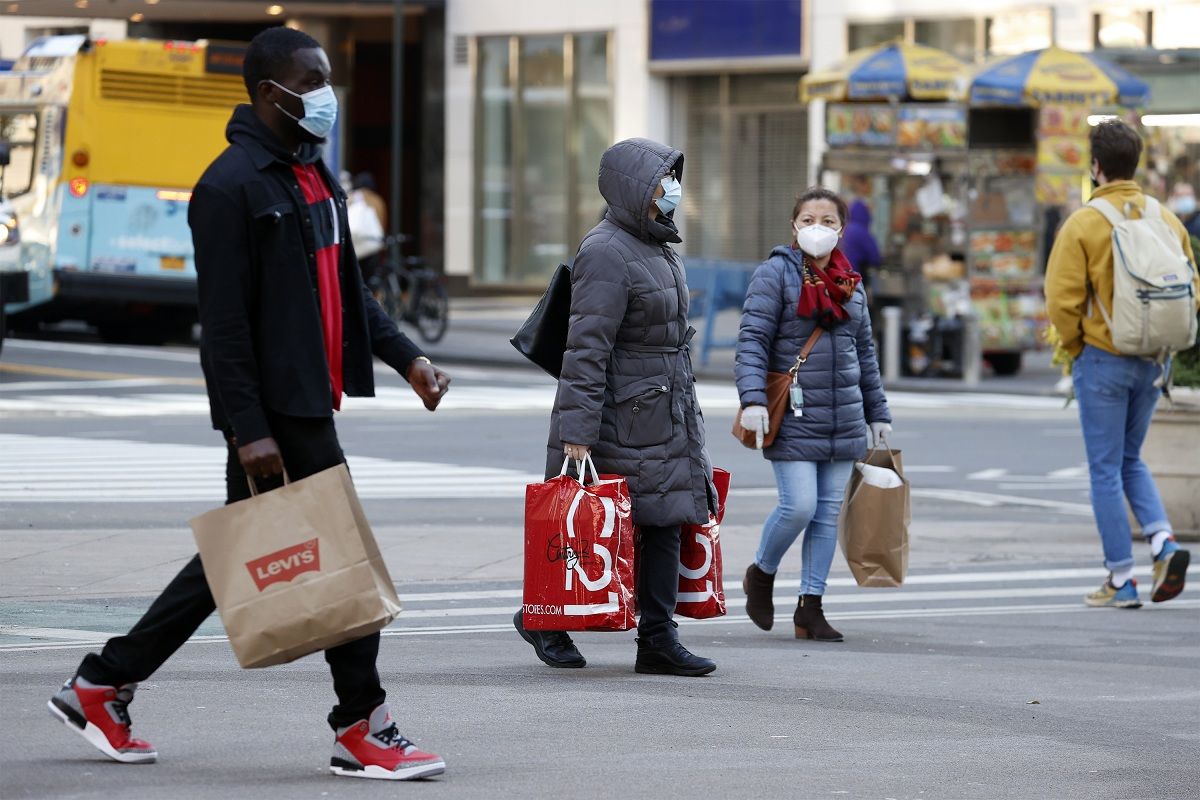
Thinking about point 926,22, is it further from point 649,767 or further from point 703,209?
point 649,767

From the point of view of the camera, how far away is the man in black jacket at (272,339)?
17.9 feet

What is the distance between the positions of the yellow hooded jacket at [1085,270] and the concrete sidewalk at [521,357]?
10246 millimetres

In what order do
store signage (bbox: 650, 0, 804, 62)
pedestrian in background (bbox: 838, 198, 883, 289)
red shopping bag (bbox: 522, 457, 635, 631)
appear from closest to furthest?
red shopping bag (bbox: 522, 457, 635, 631) < pedestrian in background (bbox: 838, 198, 883, 289) < store signage (bbox: 650, 0, 804, 62)

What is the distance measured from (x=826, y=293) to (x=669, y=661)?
5.54 feet

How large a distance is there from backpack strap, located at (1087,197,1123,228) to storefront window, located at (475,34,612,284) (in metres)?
27.0

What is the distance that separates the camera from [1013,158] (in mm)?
24562

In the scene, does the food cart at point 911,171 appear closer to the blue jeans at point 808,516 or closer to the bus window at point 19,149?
the bus window at point 19,149

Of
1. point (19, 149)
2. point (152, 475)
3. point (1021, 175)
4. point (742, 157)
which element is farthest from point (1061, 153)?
point (152, 475)

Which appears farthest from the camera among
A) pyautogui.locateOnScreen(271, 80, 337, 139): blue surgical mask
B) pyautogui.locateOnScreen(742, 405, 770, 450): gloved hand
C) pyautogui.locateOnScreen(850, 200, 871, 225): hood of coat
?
pyautogui.locateOnScreen(850, 200, 871, 225): hood of coat

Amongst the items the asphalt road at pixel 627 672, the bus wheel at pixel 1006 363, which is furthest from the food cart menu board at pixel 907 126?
the asphalt road at pixel 627 672

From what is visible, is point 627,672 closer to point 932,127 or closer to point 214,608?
point 214,608

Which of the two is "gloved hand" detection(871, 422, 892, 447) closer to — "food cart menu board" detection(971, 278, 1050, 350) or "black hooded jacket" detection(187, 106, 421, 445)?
"black hooded jacket" detection(187, 106, 421, 445)

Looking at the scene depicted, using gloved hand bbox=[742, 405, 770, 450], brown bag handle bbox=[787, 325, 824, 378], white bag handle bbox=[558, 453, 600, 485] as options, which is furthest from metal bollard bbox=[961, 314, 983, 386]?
white bag handle bbox=[558, 453, 600, 485]

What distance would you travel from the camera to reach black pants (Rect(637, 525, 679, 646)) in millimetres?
7465
